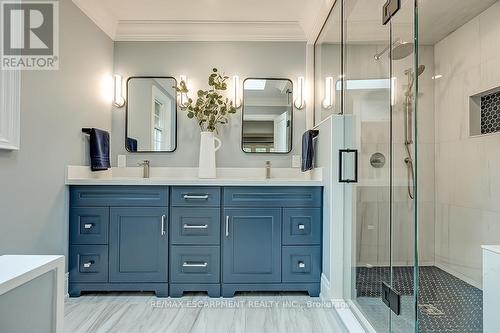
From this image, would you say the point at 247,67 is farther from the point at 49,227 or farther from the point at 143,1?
the point at 49,227

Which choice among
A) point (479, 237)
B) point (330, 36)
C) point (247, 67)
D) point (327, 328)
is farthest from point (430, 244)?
point (247, 67)

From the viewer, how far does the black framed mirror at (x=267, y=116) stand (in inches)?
115

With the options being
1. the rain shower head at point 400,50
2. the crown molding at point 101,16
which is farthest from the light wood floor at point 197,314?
the crown molding at point 101,16

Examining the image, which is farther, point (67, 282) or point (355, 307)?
point (67, 282)

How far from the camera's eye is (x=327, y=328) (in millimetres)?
1853

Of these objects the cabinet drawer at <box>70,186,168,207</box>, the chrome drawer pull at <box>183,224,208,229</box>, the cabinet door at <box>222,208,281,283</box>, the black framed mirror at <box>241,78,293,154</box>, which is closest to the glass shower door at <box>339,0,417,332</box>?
the cabinet door at <box>222,208,281,283</box>

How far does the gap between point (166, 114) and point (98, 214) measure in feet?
3.81

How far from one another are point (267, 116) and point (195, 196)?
116 centimetres

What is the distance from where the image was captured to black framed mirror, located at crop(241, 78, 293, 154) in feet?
9.60

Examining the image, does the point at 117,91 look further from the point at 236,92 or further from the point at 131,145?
the point at 236,92

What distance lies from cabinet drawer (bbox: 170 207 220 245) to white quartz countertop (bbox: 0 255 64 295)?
1084 millimetres

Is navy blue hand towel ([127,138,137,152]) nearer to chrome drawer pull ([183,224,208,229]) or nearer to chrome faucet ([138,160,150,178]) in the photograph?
chrome faucet ([138,160,150,178])

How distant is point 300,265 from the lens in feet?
7.44

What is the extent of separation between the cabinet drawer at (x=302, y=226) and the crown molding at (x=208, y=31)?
174 cm
